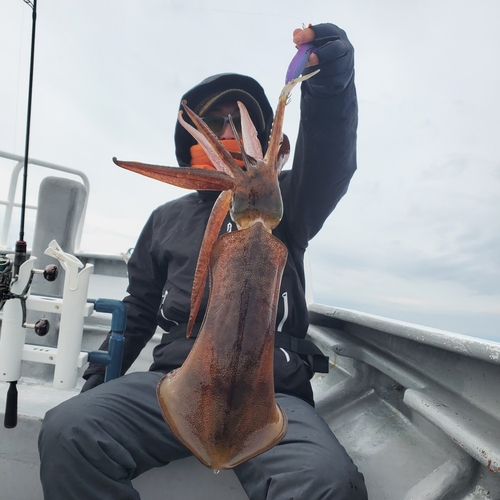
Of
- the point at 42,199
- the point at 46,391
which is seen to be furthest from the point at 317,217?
the point at 42,199

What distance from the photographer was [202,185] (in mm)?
1104

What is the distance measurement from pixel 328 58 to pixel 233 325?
140 centimetres

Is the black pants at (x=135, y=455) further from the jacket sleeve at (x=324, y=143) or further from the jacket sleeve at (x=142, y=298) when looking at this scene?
the jacket sleeve at (x=324, y=143)

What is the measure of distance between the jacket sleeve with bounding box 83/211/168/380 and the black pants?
90 centimetres

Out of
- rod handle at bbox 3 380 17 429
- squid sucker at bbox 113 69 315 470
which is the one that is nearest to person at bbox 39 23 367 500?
rod handle at bbox 3 380 17 429

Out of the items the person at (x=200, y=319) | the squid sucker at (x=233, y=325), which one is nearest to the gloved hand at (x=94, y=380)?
the person at (x=200, y=319)

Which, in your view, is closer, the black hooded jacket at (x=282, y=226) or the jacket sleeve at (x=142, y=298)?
the black hooded jacket at (x=282, y=226)

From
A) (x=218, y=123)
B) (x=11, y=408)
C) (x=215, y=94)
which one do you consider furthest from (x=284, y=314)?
(x=215, y=94)

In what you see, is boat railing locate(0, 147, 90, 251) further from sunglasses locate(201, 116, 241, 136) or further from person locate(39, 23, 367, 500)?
sunglasses locate(201, 116, 241, 136)

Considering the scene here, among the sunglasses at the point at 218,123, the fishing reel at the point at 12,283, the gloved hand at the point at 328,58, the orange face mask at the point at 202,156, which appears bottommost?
the fishing reel at the point at 12,283

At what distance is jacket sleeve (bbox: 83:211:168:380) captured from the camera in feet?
9.04

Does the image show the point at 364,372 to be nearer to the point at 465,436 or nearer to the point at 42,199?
the point at 465,436

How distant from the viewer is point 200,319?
2.20 metres

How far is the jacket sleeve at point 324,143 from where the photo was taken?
73.3 inches
